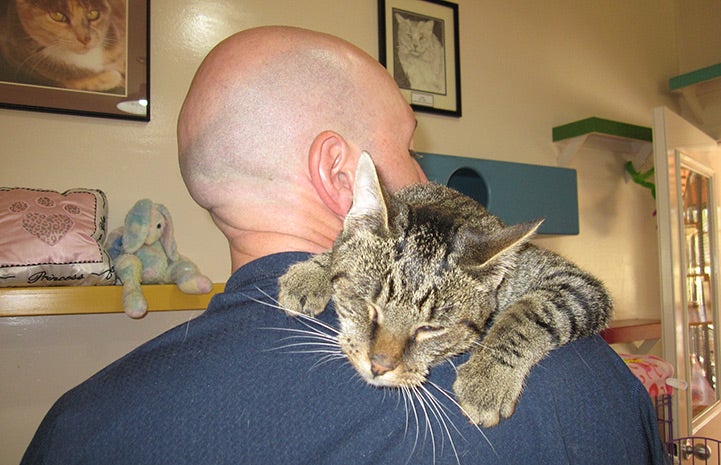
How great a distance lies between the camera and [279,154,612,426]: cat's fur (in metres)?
0.78

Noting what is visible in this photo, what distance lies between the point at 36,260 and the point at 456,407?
4.23 feet

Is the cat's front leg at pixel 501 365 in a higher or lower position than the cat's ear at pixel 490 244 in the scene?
lower

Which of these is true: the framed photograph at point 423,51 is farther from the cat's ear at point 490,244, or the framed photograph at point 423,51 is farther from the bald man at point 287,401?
the cat's ear at point 490,244

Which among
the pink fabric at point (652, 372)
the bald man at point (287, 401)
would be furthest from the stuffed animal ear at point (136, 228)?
the pink fabric at point (652, 372)

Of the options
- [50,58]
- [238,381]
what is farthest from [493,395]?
[50,58]

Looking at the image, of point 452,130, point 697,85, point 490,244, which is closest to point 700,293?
point 697,85

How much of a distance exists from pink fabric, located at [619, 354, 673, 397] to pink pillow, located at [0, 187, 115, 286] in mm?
2125

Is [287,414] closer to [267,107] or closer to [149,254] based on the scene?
[267,107]

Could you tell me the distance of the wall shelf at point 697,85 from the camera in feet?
10.3

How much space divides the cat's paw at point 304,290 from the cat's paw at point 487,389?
28 cm

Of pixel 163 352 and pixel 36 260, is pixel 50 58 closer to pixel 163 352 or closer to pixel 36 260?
pixel 36 260

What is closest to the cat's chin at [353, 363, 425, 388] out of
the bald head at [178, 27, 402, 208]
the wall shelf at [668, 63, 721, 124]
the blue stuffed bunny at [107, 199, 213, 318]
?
the bald head at [178, 27, 402, 208]

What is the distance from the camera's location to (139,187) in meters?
1.89

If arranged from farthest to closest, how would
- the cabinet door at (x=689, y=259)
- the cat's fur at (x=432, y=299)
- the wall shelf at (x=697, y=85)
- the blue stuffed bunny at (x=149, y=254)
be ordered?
1. the wall shelf at (x=697, y=85)
2. the cabinet door at (x=689, y=259)
3. the blue stuffed bunny at (x=149, y=254)
4. the cat's fur at (x=432, y=299)
